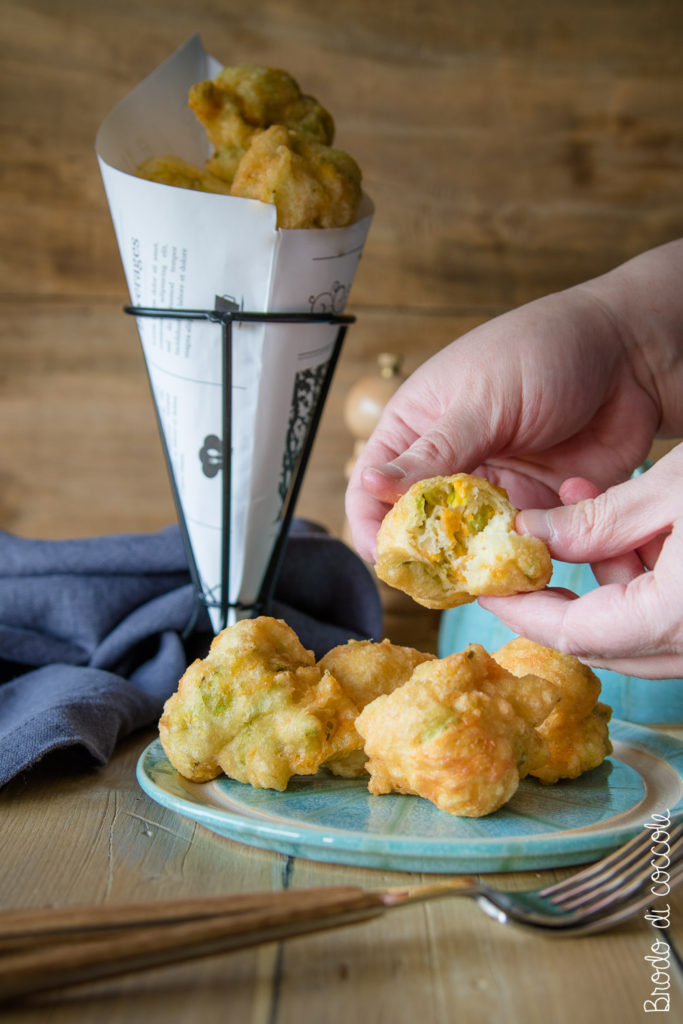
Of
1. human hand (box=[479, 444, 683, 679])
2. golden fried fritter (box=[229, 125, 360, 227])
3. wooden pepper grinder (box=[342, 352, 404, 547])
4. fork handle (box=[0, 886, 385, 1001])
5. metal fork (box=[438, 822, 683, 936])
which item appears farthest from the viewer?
wooden pepper grinder (box=[342, 352, 404, 547])

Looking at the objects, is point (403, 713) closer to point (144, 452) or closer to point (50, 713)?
point (50, 713)

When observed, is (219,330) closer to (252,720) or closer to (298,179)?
(298,179)

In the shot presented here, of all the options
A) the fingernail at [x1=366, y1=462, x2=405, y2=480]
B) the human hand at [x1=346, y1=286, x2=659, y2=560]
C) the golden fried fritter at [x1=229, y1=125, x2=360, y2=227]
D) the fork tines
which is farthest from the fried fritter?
the fork tines

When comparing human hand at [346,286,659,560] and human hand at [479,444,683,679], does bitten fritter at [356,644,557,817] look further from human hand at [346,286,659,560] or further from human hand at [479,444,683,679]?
human hand at [346,286,659,560]

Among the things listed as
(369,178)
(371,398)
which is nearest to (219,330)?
(371,398)

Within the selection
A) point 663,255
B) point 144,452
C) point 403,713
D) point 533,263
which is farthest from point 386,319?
point 403,713

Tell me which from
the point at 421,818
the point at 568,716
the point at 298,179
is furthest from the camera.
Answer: the point at 298,179

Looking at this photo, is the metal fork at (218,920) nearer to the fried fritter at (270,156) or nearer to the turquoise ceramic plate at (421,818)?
the turquoise ceramic plate at (421,818)
